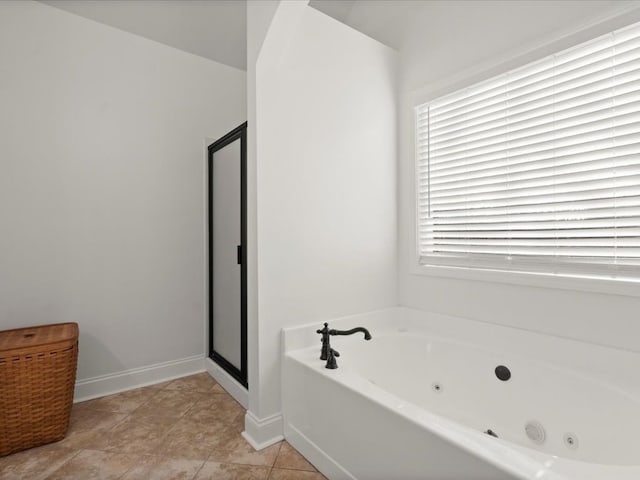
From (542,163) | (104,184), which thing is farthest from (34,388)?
(542,163)

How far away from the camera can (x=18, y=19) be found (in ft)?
7.41

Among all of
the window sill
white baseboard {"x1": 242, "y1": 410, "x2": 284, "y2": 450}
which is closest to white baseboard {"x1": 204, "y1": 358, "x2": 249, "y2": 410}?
white baseboard {"x1": 242, "y1": 410, "x2": 284, "y2": 450}

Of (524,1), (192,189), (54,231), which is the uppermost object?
(524,1)

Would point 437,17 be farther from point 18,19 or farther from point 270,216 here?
point 18,19

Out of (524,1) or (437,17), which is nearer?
(524,1)

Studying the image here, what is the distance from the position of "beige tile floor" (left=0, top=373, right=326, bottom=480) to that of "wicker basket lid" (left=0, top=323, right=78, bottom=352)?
1.81 ft

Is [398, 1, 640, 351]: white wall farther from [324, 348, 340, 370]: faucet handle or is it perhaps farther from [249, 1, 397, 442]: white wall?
[324, 348, 340, 370]: faucet handle

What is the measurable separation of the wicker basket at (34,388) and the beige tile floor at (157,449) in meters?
0.08

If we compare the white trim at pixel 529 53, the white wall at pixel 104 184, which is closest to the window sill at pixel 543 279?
the white trim at pixel 529 53

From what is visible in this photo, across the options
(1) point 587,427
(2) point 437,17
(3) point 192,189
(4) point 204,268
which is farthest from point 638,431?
(3) point 192,189

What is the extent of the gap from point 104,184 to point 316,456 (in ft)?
7.46

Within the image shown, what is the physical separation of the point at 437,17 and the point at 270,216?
1.76m

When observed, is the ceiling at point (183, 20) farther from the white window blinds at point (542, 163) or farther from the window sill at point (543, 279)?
the window sill at point (543, 279)

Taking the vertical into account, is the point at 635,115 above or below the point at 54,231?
above
